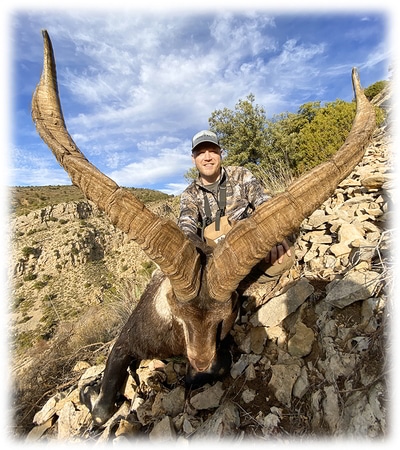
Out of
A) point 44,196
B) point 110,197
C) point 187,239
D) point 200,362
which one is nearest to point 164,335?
point 200,362

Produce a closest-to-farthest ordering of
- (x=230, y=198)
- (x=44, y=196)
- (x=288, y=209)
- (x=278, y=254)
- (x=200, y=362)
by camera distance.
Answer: (x=288, y=209) < (x=200, y=362) < (x=278, y=254) < (x=230, y=198) < (x=44, y=196)

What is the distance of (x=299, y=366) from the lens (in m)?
2.60

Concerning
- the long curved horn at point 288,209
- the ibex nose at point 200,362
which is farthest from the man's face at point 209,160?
the ibex nose at point 200,362

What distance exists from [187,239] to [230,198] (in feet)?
7.99

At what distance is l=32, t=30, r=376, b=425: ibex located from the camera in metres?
2.18

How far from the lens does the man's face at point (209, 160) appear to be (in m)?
4.86

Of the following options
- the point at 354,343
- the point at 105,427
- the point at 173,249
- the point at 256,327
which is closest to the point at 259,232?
the point at 173,249

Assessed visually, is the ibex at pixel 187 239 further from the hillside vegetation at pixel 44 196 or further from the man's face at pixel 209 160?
the hillside vegetation at pixel 44 196

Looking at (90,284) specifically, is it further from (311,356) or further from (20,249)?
(311,356)

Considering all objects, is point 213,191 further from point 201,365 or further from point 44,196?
point 44,196

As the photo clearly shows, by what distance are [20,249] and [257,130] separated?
4806 centimetres

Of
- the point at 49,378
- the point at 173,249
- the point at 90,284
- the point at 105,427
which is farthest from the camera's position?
the point at 90,284

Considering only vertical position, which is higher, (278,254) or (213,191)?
(213,191)

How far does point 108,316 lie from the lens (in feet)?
23.7
